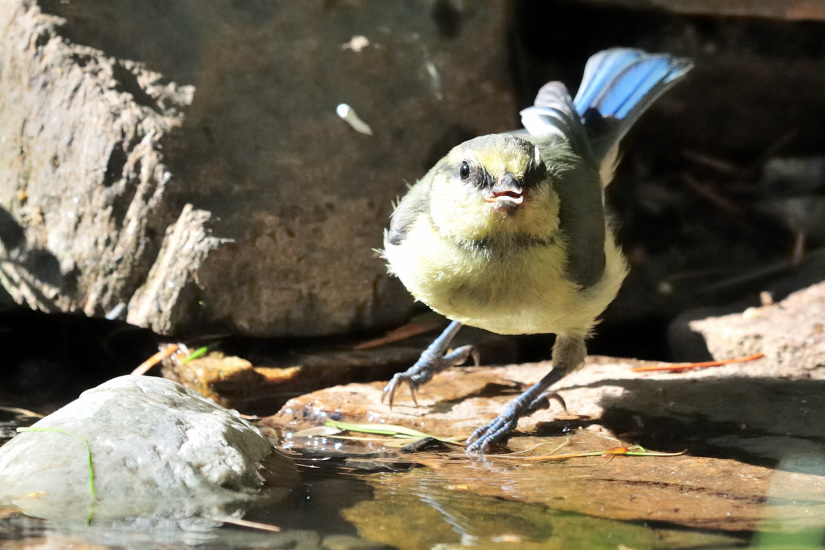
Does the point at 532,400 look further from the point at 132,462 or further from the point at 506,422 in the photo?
the point at 132,462

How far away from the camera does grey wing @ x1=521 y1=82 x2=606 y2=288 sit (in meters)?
3.38

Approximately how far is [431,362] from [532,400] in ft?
1.95

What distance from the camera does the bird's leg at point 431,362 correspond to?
3.91 m

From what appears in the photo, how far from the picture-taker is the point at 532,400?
12.2ft

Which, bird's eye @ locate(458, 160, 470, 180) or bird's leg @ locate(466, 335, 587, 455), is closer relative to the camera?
bird's eye @ locate(458, 160, 470, 180)

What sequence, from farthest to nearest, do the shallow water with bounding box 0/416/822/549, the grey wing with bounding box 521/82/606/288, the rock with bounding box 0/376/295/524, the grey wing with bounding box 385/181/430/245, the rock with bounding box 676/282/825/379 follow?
the rock with bounding box 676/282/825/379 → the grey wing with bounding box 385/181/430/245 → the grey wing with bounding box 521/82/606/288 → the rock with bounding box 0/376/295/524 → the shallow water with bounding box 0/416/822/549

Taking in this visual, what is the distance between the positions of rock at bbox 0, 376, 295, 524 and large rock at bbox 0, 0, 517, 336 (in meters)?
1.12

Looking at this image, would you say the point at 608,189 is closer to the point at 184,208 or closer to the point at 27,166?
the point at 184,208

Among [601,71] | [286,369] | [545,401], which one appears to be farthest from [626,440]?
[601,71]

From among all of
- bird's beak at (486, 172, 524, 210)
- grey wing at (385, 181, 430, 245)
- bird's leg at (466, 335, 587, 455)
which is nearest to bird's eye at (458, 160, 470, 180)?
bird's beak at (486, 172, 524, 210)

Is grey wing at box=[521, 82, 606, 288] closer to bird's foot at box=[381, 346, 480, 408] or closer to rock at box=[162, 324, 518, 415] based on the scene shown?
bird's foot at box=[381, 346, 480, 408]

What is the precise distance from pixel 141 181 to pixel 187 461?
1697 mm

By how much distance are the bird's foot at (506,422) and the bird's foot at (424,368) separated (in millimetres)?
502

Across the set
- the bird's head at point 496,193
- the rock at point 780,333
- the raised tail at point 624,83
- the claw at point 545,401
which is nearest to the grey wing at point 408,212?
the bird's head at point 496,193
